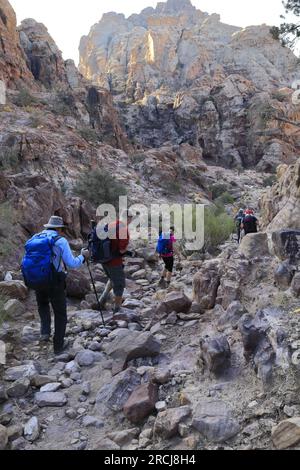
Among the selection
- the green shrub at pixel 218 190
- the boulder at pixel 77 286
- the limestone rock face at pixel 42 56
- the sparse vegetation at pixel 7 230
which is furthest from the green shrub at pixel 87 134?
the boulder at pixel 77 286

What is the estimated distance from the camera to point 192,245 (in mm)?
10312

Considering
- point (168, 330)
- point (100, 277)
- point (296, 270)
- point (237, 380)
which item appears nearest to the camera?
point (237, 380)

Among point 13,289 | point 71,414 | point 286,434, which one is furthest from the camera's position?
point 13,289

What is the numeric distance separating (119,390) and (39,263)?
5.39 feet

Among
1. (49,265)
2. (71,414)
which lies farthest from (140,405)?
(49,265)

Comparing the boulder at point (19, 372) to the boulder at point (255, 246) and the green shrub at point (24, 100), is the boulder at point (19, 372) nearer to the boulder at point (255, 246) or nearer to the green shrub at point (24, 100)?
the boulder at point (255, 246)

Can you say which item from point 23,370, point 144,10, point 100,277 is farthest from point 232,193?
point 144,10

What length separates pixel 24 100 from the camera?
2448 centimetres

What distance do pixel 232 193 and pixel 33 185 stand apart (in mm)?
20293

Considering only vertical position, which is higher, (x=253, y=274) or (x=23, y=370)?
(x=253, y=274)

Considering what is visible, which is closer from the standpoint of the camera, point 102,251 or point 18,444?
point 18,444

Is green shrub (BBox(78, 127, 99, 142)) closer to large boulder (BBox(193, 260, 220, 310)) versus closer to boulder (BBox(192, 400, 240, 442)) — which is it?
large boulder (BBox(193, 260, 220, 310))

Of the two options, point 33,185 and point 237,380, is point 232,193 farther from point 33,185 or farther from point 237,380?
point 237,380

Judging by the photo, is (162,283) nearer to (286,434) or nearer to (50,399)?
(50,399)
